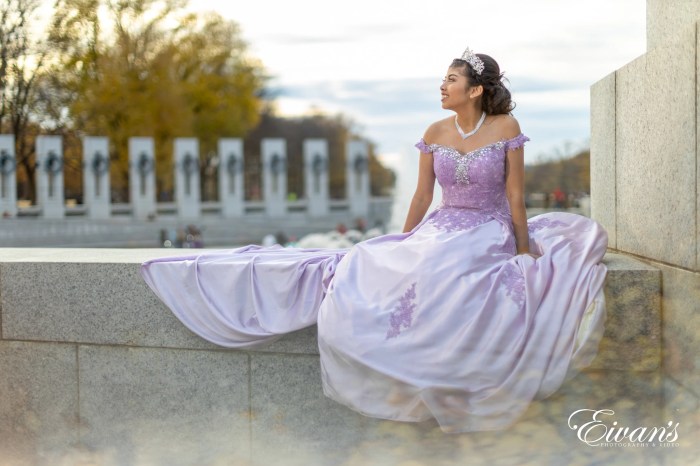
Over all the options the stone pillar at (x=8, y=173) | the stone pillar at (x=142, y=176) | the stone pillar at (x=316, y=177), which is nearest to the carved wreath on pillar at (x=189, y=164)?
the stone pillar at (x=142, y=176)

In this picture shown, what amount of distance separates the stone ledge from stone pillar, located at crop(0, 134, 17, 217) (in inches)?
1147

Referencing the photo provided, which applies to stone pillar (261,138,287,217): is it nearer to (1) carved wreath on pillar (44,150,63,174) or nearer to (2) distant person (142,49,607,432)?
(1) carved wreath on pillar (44,150,63,174)

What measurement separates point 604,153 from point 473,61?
1096 mm

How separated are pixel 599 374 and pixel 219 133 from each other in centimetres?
4270

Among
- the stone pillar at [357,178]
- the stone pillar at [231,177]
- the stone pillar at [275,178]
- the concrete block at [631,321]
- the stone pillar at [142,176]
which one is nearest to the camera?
the concrete block at [631,321]

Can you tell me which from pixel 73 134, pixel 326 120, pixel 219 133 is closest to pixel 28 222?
pixel 73 134

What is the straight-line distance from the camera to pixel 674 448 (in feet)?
11.5

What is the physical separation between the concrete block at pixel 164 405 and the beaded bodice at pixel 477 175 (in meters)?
1.22

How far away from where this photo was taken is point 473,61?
398cm

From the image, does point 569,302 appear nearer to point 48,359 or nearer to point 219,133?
point 48,359

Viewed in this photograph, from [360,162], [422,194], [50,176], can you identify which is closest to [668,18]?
[422,194]

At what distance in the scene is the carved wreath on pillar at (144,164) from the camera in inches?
1358

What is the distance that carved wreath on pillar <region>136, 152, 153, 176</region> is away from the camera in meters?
34.5

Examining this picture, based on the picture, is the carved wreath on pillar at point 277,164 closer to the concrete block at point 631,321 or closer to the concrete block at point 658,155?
the concrete block at point 658,155
